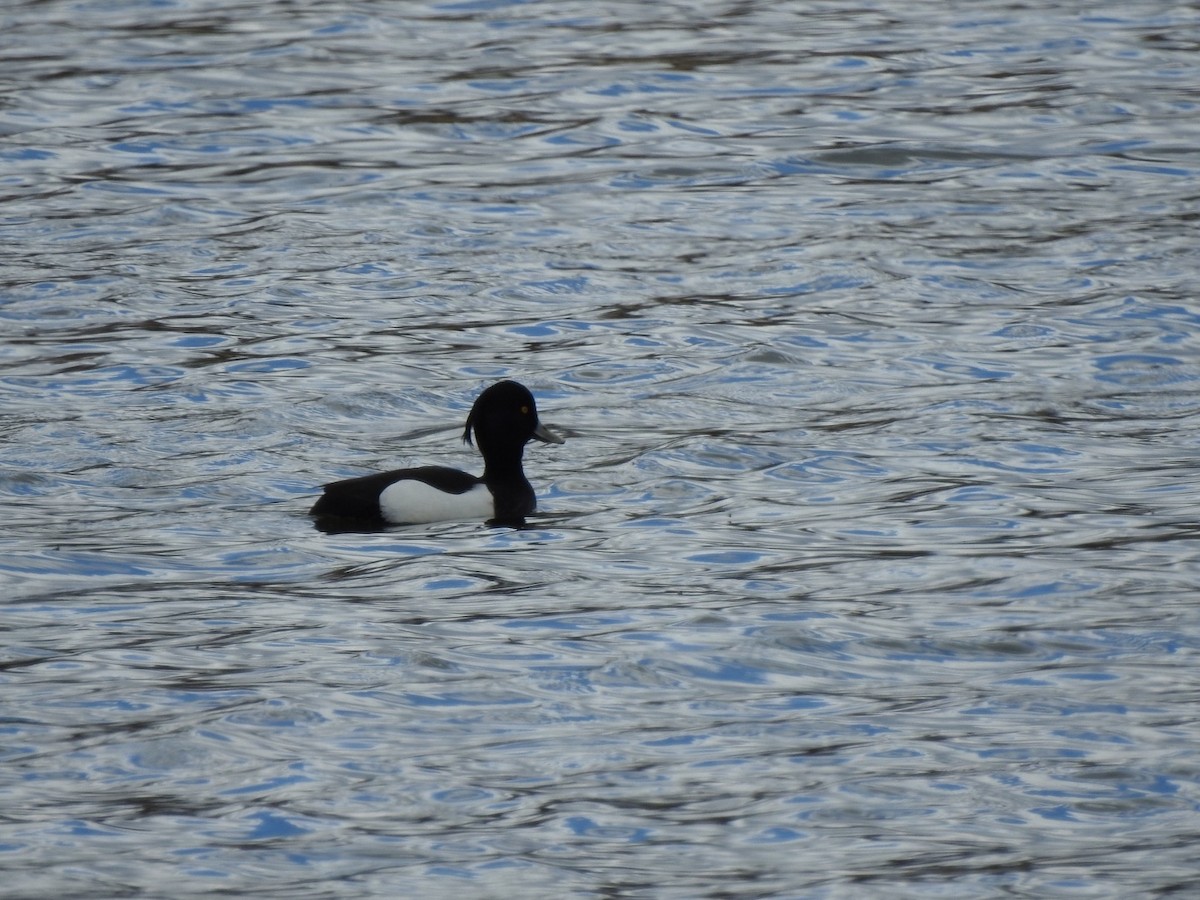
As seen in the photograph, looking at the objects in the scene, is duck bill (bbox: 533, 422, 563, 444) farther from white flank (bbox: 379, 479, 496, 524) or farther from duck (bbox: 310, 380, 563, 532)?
white flank (bbox: 379, 479, 496, 524)

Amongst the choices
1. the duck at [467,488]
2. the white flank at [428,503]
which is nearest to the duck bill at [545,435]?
the duck at [467,488]

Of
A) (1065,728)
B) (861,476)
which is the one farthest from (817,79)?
(1065,728)

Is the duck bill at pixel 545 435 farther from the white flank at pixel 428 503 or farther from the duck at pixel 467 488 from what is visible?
the white flank at pixel 428 503

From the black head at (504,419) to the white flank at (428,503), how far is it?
0.24 m

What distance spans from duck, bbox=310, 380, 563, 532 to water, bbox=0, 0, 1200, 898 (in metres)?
0.14

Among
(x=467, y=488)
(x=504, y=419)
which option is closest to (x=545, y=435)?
(x=504, y=419)

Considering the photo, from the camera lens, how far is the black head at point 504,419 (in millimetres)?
10070

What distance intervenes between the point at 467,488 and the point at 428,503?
26 centimetres

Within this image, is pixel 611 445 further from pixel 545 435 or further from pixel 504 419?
pixel 504 419

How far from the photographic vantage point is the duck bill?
1027 cm

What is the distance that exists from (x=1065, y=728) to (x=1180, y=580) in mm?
1779

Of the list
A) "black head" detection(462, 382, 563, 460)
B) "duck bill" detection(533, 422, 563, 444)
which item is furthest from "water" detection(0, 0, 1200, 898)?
"black head" detection(462, 382, 563, 460)

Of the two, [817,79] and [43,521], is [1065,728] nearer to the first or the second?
[43,521]

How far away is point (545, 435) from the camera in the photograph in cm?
1034
